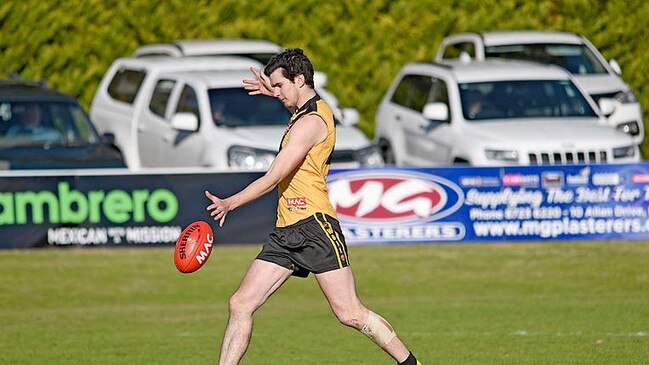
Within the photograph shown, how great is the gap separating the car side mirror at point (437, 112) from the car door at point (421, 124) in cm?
17

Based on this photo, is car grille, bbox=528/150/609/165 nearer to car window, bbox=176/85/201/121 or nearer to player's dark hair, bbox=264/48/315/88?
car window, bbox=176/85/201/121

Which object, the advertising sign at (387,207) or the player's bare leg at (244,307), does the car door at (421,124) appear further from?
the player's bare leg at (244,307)

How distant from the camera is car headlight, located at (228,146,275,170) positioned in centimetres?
1733

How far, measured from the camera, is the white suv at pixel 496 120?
1764 centimetres

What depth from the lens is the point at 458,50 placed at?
23.6m

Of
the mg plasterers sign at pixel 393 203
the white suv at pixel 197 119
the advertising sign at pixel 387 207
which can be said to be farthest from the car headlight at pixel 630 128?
the mg plasterers sign at pixel 393 203

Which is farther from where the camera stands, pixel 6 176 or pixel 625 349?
pixel 6 176

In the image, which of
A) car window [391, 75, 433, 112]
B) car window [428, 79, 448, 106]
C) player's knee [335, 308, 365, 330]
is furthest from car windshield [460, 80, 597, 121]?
player's knee [335, 308, 365, 330]

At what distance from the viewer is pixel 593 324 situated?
1229 cm

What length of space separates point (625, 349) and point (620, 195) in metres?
5.53

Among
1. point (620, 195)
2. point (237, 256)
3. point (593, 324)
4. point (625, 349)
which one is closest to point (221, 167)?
point (237, 256)

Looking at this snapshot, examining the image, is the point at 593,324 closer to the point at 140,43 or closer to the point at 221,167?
the point at 221,167

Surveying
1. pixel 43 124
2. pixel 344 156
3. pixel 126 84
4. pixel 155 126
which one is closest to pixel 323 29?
pixel 126 84

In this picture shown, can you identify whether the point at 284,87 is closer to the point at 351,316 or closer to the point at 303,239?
the point at 303,239
